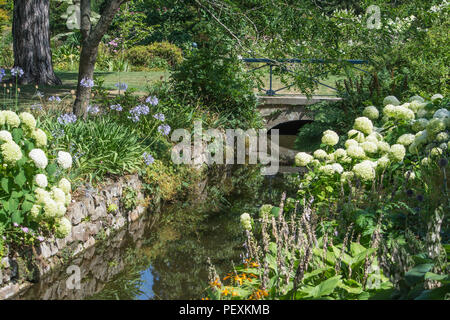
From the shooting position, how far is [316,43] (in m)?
7.23

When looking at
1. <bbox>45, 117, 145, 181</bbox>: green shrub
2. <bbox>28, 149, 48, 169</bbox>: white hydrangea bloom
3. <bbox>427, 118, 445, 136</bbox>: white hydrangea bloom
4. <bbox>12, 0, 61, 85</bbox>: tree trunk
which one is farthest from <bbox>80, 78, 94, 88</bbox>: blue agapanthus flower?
<bbox>12, 0, 61, 85</bbox>: tree trunk

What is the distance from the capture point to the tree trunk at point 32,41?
35.1 ft

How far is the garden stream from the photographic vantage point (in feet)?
16.0

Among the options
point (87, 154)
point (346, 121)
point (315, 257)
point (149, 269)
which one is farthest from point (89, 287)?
point (346, 121)

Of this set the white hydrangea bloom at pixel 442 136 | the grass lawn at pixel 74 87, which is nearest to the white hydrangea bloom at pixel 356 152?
the white hydrangea bloom at pixel 442 136

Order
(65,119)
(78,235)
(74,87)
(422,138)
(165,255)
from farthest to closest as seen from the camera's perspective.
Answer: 1. (74,87)
2. (65,119)
3. (165,255)
4. (78,235)
5. (422,138)

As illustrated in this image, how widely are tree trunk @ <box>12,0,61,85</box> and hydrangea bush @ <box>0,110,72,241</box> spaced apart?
6.76m

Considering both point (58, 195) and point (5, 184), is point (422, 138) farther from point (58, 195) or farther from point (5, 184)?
point (5, 184)

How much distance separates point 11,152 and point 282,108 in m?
8.15

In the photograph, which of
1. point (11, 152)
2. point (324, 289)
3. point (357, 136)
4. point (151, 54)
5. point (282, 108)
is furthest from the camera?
point (151, 54)

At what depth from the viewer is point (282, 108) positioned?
1161cm

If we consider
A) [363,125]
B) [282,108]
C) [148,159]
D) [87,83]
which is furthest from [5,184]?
[282,108]

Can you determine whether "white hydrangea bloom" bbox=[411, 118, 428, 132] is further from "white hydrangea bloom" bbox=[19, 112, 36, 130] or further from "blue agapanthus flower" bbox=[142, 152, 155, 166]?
"white hydrangea bloom" bbox=[19, 112, 36, 130]

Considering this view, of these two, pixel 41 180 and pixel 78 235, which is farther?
pixel 78 235
